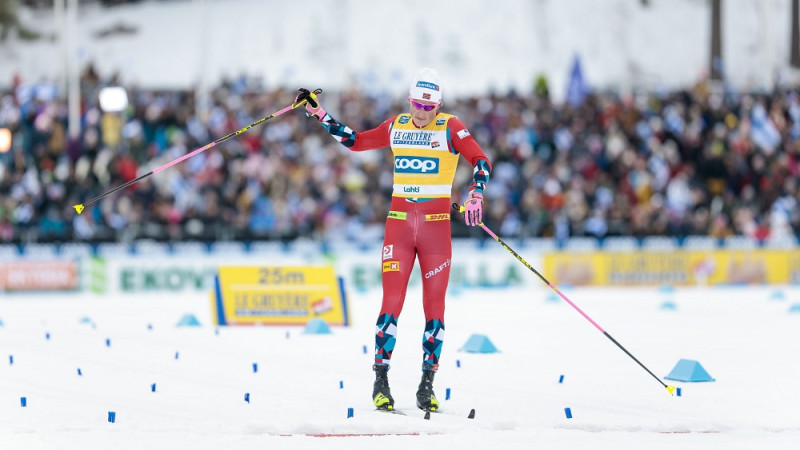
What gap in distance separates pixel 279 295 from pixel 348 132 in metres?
6.09

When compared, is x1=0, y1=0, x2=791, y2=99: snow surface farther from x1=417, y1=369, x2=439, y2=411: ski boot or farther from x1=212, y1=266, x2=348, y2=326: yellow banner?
x1=417, y1=369, x2=439, y2=411: ski boot

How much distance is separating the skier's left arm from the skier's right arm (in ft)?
1.76

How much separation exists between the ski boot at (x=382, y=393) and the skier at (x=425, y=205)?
0.33ft

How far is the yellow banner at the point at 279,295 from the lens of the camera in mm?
14492

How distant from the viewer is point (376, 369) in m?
8.12

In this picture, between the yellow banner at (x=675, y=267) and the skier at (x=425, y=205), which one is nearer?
the skier at (x=425, y=205)

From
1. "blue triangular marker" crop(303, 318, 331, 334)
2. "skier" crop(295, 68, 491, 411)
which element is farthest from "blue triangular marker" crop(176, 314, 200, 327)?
"skier" crop(295, 68, 491, 411)

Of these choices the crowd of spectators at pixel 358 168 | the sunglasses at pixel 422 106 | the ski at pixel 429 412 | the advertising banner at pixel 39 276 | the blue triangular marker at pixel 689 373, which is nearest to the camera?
the ski at pixel 429 412

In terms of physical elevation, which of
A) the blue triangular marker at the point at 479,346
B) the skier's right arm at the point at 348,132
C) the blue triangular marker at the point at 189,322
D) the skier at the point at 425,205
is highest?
the skier's right arm at the point at 348,132

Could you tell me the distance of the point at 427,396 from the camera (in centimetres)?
793

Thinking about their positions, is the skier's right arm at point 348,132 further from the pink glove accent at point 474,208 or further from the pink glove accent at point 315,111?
the pink glove accent at point 474,208

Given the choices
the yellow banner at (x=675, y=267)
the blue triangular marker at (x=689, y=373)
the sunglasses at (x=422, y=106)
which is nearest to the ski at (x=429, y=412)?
the sunglasses at (x=422, y=106)

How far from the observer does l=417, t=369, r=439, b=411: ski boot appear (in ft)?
25.8

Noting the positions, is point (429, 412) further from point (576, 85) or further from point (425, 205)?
point (576, 85)
